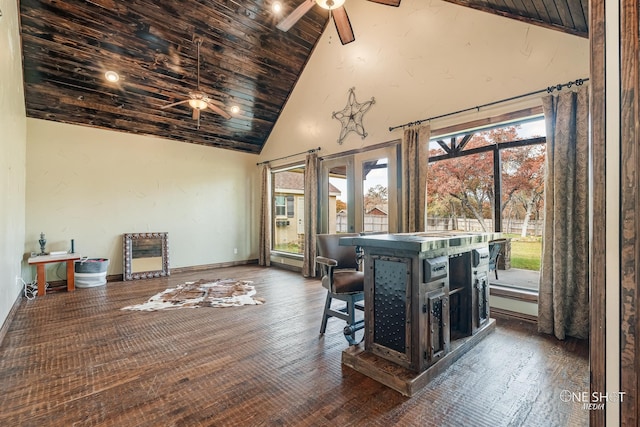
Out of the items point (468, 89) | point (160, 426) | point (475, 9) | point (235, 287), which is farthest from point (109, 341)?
point (475, 9)

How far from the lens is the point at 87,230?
5.28 m

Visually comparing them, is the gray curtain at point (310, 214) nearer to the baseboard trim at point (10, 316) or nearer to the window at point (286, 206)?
the window at point (286, 206)

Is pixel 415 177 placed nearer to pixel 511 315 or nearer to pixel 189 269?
pixel 511 315

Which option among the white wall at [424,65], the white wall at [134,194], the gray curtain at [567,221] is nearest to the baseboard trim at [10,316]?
the white wall at [134,194]

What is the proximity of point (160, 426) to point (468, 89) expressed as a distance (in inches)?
174

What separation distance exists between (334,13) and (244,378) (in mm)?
3543

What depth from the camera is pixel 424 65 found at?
160 inches

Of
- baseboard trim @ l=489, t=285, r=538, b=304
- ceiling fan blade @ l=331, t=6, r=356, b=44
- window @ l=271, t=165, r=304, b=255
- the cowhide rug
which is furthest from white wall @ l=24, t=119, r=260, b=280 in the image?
baseboard trim @ l=489, t=285, r=538, b=304

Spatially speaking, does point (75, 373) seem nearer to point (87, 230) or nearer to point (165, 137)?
point (87, 230)

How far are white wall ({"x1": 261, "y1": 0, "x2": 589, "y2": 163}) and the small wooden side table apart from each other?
451cm

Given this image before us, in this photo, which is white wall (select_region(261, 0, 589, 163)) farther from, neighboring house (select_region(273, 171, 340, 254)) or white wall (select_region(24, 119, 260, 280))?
white wall (select_region(24, 119, 260, 280))

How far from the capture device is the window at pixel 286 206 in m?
7.05

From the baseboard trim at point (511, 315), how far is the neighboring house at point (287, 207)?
173 inches

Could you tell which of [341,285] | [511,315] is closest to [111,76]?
[341,285]
